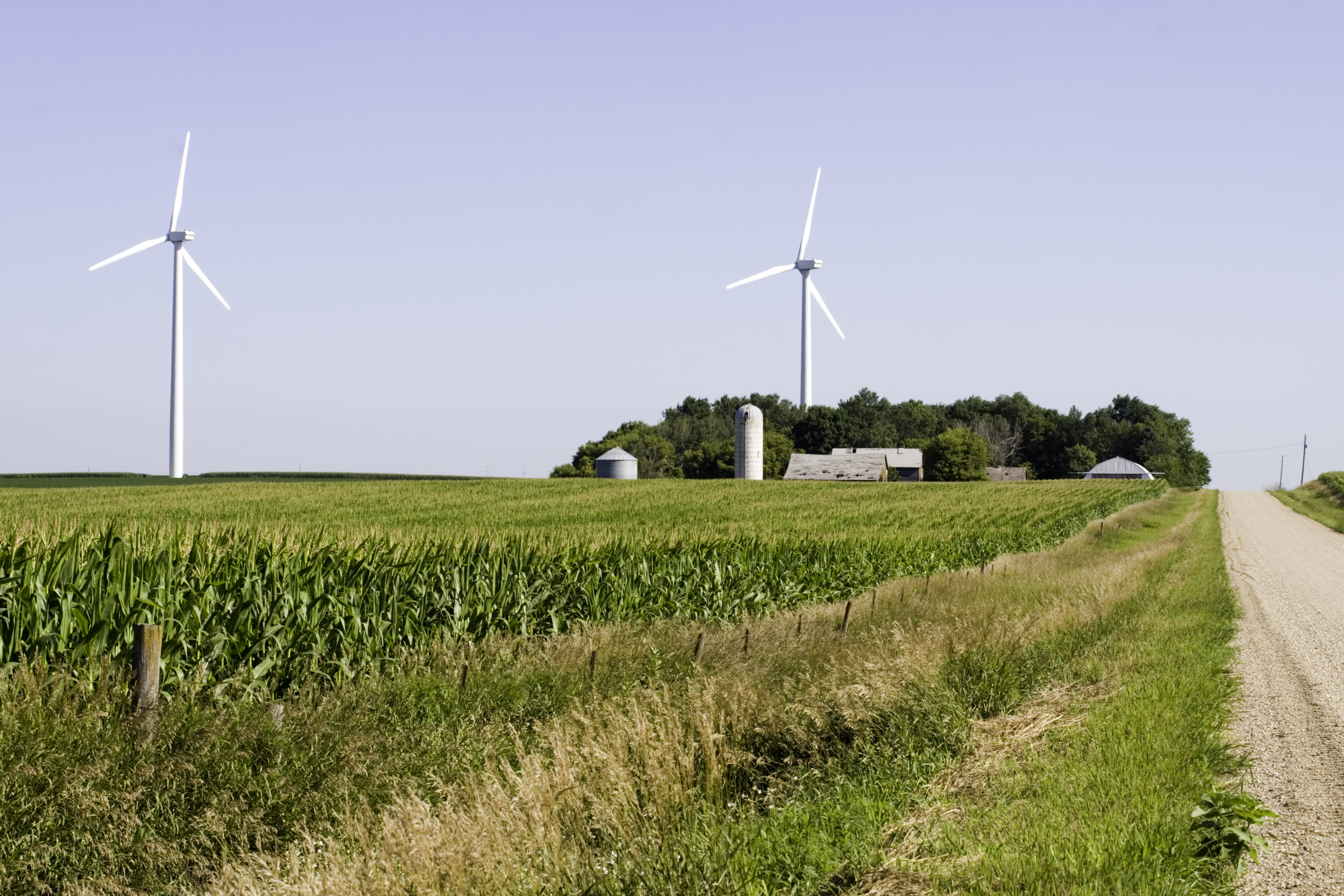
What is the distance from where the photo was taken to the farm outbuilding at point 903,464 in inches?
4572

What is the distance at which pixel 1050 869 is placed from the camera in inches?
217

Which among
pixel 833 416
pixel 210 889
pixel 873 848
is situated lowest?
pixel 210 889

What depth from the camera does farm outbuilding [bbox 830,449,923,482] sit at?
116m

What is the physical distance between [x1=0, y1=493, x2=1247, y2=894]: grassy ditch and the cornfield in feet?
2.13

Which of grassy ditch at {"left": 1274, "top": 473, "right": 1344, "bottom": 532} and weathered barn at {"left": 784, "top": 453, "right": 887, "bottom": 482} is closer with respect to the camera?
grassy ditch at {"left": 1274, "top": 473, "right": 1344, "bottom": 532}

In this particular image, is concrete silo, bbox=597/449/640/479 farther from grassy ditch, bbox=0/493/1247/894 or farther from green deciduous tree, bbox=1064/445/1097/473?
grassy ditch, bbox=0/493/1247/894

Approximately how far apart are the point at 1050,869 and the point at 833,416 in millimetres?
126560

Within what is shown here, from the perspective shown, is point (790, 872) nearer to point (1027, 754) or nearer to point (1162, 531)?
point (1027, 754)

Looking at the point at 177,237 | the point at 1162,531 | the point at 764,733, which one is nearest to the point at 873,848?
the point at 764,733

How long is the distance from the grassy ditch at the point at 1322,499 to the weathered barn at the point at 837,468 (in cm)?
3397

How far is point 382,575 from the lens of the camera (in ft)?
40.8

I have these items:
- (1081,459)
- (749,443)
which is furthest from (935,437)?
(749,443)

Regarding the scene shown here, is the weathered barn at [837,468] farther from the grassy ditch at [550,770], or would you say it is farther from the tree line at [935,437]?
the grassy ditch at [550,770]

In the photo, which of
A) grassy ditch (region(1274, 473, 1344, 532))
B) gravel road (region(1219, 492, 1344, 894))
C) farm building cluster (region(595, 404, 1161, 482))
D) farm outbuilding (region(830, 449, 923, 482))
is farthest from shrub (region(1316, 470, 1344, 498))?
gravel road (region(1219, 492, 1344, 894))
